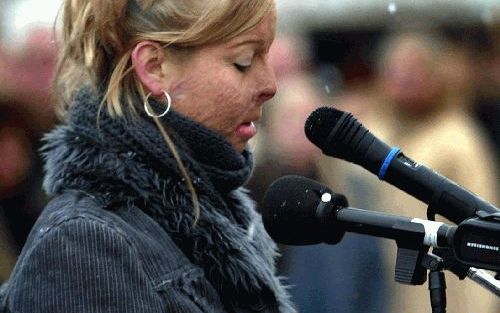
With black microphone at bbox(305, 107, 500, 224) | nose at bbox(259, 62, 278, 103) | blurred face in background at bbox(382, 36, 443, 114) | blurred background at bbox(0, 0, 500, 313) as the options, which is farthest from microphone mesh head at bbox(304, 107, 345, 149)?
blurred face in background at bbox(382, 36, 443, 114)

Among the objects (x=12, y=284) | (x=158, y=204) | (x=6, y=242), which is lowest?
(x=6, y=242)

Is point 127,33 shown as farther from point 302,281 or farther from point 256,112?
point 302,281

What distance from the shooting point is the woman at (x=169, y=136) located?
252cm

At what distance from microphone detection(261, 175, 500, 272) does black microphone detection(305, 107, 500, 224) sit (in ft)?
0.19

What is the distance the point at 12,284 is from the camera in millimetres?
2453

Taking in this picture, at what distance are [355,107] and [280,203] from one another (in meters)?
2.50

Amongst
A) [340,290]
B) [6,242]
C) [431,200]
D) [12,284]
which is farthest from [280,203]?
[6,242]

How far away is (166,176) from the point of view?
8.54 ft

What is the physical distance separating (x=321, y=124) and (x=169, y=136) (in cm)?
34

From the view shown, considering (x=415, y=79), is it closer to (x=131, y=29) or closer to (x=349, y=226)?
(x=131, y=29)

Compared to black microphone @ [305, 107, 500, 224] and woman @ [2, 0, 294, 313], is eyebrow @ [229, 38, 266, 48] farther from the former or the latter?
black microphone @ [305, 107, 500, 224]

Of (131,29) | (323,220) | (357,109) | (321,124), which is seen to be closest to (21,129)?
(357,109)

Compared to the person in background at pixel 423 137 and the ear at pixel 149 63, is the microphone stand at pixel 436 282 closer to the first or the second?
the ear at pixel 149 63

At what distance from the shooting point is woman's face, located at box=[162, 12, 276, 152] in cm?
263
